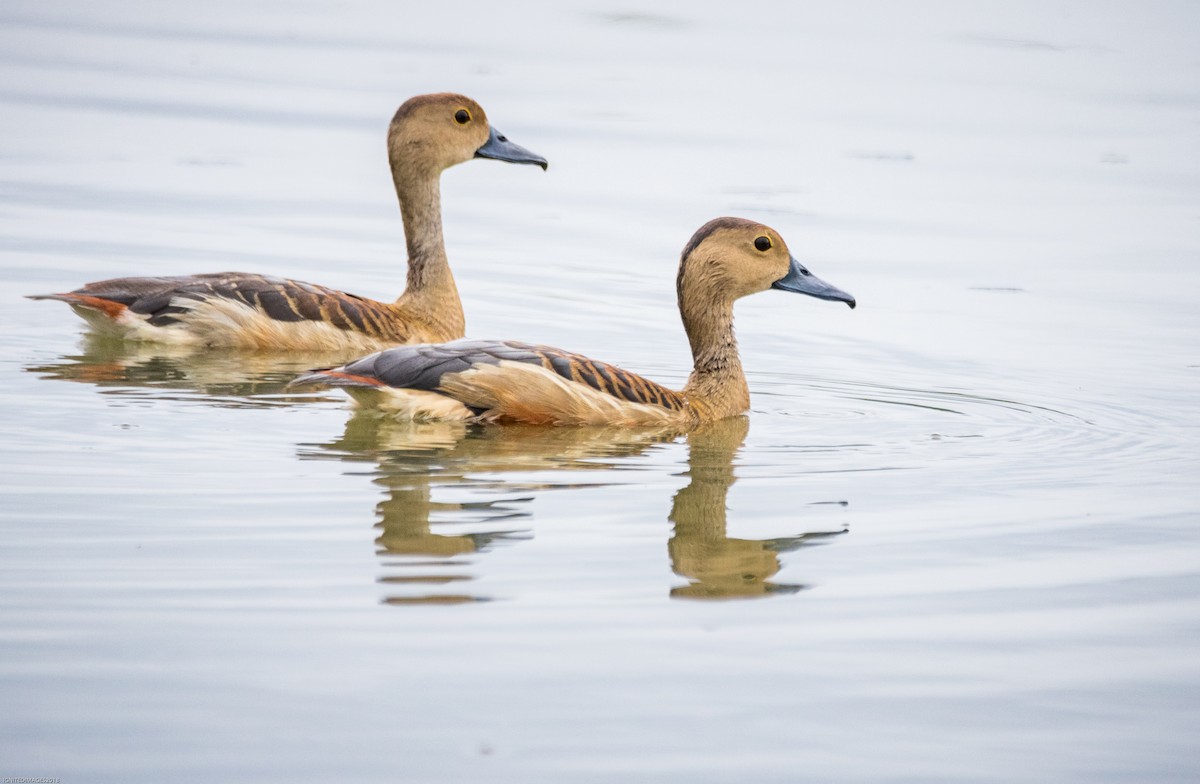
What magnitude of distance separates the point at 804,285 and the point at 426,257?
135 inches

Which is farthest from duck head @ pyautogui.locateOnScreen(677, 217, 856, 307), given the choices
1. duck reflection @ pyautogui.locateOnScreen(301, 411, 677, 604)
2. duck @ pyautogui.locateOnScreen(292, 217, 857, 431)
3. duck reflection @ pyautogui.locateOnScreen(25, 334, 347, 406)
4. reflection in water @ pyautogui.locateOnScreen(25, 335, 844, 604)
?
duck reflection @ pyautogui.locateOnScreen(25, 334, 347, 406)

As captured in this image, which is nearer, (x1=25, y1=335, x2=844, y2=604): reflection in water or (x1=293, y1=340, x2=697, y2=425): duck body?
(x1=25, y1=335, x2=844, y2=604): reflection in water

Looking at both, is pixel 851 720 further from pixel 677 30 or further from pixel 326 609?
pixel 677 30

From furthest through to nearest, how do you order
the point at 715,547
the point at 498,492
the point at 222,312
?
the point at 222,312 < the point at 498,492 < the point at 715,547

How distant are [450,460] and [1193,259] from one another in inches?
345

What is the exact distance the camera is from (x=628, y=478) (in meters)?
9.36

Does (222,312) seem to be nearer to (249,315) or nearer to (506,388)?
(249,315)

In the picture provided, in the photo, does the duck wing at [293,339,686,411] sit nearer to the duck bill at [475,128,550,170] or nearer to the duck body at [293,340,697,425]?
the duck body at [293,340,697,425]

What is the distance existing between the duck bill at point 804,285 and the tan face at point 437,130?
135 inches

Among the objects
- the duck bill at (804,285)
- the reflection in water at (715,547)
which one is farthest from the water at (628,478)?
the duck bill at (804,285)

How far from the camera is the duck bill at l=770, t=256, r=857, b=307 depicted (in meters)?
11.4

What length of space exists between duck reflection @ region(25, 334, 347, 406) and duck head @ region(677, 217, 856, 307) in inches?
89.3

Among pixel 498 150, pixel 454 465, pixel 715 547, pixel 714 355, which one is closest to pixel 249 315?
pixel 498 150

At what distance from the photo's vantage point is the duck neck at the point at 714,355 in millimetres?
11211
